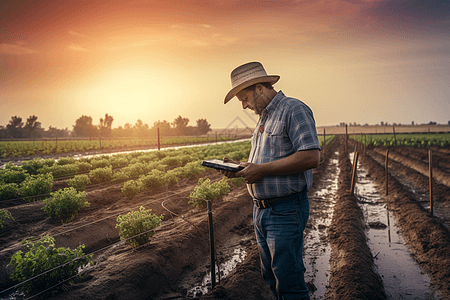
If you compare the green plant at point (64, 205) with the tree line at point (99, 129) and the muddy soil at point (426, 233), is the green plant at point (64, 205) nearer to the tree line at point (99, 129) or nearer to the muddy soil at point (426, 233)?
the muddy soil at point (426, 233)

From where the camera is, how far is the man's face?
2.33 meters

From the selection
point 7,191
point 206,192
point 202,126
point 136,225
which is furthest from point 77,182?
point 202,126

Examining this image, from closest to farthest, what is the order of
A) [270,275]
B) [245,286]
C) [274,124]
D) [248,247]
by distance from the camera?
[274,124]
[270,275]
[245,286]
[248,247]

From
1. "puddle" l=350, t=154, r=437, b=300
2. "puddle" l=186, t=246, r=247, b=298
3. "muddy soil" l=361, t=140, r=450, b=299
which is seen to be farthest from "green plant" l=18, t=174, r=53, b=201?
"muddy soil" l=361, t=140, r=450, b=299

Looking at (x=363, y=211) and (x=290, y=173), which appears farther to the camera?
(x=363, y=211)

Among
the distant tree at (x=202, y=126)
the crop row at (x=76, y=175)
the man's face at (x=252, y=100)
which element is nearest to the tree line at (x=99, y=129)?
the distant tree at (x=202, y=126)

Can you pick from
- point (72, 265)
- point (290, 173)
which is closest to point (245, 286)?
point (72, 265)

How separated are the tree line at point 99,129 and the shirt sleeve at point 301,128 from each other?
2328 inches

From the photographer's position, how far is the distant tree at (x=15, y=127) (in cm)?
6525

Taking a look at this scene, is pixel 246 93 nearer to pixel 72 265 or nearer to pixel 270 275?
pixel 270 275

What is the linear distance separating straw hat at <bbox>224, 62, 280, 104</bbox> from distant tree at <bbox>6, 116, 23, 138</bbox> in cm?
7885

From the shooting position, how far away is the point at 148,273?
14.0 ft

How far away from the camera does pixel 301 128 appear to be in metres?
2.01

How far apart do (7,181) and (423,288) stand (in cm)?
1236
